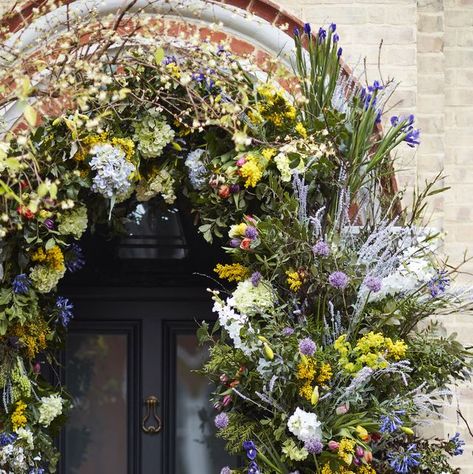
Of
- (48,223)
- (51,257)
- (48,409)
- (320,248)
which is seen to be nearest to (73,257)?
(51,257)

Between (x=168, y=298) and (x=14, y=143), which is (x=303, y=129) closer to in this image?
(x=14, y=143)

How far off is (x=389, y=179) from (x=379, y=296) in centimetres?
67

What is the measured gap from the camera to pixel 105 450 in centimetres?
651

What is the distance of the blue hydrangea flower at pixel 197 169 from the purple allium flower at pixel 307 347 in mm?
875

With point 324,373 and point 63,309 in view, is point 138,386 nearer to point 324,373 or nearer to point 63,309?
point 63,309

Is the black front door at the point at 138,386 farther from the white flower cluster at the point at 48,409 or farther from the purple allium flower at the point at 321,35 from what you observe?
the purple allium flower at the point at 321,35

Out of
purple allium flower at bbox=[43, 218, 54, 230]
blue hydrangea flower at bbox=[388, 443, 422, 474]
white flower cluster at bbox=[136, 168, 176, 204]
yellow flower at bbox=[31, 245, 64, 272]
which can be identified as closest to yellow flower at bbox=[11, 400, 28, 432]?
yellow flower at bbox=[31, 245, 64, 272]

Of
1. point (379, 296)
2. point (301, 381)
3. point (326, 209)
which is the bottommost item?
point (301, 381)

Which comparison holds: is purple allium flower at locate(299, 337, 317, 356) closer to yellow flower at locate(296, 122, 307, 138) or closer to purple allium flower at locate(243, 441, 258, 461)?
purple allium flower at locate(243, 441, 258, 461)

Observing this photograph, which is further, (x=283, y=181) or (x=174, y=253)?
(x=174, y=253)

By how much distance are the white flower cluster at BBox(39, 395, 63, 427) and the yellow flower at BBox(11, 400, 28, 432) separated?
9 cm

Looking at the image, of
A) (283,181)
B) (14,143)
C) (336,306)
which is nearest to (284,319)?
(336,306)

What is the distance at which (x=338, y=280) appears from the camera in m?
5.04

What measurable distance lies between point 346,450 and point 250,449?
1.27 ft
